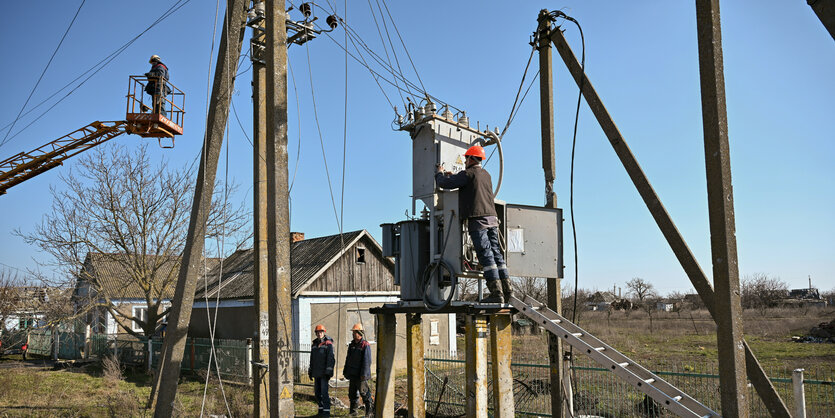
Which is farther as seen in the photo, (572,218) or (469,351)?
(572,218)

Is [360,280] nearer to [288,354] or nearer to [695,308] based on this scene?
[288,354]

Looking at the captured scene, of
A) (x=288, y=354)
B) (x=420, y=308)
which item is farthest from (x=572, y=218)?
(x=288, y=354)

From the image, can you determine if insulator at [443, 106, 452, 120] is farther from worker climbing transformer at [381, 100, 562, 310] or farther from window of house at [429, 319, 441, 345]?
window of house at [429, 319, 441, 345]

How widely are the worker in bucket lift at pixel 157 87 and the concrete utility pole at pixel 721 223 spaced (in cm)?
1234

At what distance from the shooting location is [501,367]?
648 cm

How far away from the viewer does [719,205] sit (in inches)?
174

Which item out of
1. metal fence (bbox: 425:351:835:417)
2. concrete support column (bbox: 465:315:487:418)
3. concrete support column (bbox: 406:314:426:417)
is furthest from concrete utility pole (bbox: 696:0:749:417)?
metal fence (bbox: 425:351:835:417)

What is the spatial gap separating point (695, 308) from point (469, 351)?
228ft

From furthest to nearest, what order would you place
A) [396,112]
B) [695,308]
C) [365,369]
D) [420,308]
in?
1. [695,308]
2. [365,369]
3. [396,112]
4. [420,308]

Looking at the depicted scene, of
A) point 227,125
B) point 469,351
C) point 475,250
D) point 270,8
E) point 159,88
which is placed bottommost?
point 469,351

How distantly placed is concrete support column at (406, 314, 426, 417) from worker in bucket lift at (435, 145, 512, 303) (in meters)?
1.25

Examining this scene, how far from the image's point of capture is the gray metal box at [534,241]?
285 inches

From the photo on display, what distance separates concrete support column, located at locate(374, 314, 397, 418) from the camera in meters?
7.46

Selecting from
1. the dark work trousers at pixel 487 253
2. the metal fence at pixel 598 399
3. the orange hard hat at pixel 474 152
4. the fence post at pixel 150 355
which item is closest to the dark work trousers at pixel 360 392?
the metal fence at pixel 598 399
